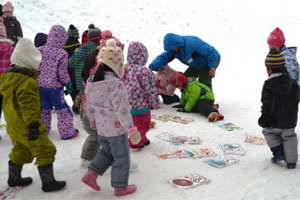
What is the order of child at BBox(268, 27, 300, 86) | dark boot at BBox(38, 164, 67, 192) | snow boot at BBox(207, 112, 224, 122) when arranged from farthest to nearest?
snow boot at BBox(207, 112, 224, 122) < child at BBox(268, 27, 300, 86) < dark boot at BBox(38, 164, 67, 192)

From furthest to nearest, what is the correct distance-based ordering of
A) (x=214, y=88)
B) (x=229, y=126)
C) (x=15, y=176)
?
(x=214, y=88)
(x=229, y=126)
(x=15, y=176)

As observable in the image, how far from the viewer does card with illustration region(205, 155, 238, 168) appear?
13.3 feet

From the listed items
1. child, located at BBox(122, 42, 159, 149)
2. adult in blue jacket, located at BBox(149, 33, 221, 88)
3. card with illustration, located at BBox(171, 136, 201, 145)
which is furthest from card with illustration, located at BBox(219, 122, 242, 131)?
child, located at BBox(122, 42, 159, 149)

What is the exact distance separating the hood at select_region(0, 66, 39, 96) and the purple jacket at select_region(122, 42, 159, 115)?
1389 mm

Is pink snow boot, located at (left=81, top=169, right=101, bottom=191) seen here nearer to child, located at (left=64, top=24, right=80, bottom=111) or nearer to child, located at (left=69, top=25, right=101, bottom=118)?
child, located at (left=69, top=25, right=101, bottom=118)

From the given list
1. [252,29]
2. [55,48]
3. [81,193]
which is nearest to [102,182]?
[81,193]

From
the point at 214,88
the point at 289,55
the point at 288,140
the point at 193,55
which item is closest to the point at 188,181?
the point at 288,140

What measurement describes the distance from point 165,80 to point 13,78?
4.35 meters

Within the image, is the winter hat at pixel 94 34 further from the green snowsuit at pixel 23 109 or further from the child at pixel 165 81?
the child at pixel 165 81

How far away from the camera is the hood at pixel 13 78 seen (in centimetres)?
321

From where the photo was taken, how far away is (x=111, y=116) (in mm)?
3195

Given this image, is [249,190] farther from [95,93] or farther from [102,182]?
[95,93]

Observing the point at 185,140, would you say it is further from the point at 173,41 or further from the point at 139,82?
the point at 173,41

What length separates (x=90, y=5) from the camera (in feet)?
45.4
